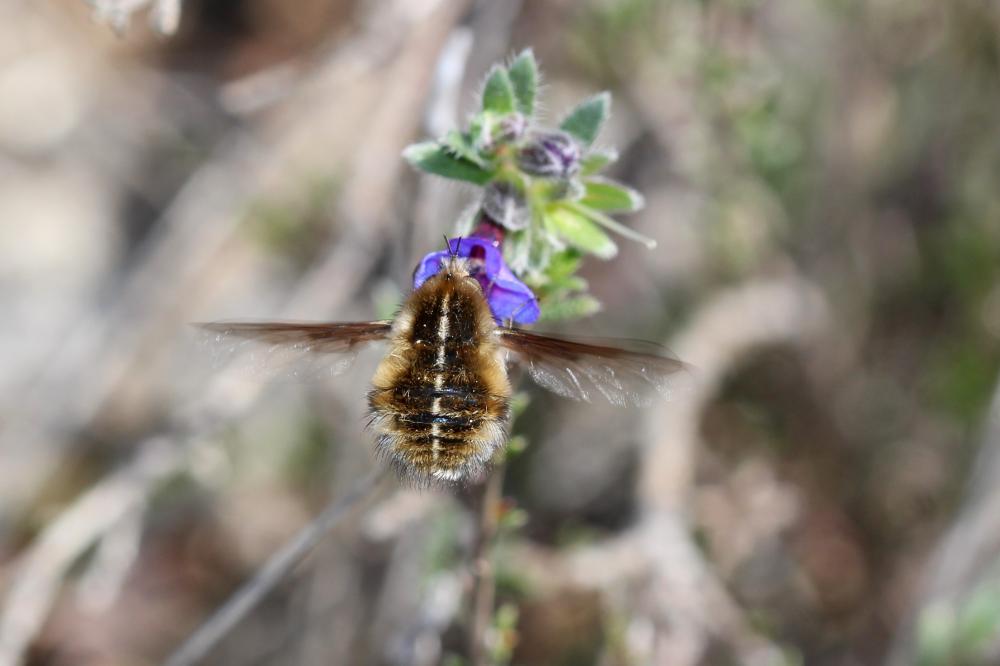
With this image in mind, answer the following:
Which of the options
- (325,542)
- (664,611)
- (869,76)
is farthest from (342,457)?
(869,76)

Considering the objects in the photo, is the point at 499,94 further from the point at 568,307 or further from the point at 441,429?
the point at 441,429

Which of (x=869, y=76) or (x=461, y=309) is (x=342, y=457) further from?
(x=869, y=76)

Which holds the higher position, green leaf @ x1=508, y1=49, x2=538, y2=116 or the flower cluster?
green leaf @ x1=508, y1=49, x2=538, y2=116

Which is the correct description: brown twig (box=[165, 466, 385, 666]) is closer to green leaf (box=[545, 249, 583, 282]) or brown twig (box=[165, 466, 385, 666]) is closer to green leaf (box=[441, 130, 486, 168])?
green leaf (box=[545, 249, 583, 282])

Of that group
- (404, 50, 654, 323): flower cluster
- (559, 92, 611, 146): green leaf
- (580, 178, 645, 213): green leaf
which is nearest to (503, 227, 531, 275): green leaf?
(404, 50, 654, 323): flower cluster

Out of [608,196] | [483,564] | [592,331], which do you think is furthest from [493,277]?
[592,331]

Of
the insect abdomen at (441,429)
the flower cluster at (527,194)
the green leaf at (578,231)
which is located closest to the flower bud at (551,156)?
the flower cluster at (527,194)
